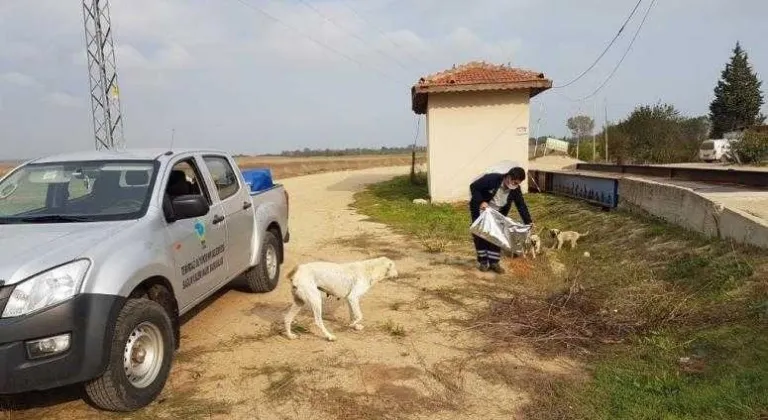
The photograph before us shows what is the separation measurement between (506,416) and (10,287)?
303cm

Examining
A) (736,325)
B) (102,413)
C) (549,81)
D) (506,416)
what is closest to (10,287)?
(102,413)

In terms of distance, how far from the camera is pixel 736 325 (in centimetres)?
459

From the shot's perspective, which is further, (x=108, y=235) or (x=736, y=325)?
(x=736, y=325)

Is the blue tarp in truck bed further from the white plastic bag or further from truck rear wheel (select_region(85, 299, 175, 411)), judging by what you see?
truck rear wheel (select_region(85, 299, 175, 411))

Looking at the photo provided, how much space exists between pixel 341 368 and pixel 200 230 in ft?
5.47

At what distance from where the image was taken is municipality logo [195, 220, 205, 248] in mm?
4701

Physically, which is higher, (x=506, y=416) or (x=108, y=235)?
(x=108, y=235)

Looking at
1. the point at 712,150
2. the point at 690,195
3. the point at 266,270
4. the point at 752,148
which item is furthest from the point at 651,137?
the point at 266,270

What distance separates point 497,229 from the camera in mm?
7410

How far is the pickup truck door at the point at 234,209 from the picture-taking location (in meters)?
5.45

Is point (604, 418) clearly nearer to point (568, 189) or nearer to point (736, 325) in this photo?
point (736, 325)


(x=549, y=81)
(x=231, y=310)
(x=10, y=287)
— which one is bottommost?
(x=231, y=310)

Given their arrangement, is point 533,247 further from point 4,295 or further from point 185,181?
point 4,295

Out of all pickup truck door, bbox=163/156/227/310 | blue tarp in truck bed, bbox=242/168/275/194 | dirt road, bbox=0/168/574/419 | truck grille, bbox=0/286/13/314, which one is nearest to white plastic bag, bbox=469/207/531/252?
dirt road, bbox=0/168/574/419
